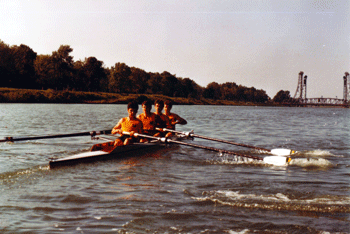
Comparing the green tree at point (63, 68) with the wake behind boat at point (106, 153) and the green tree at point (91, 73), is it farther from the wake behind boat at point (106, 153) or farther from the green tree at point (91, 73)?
the wake behind boat at point (106, 153)

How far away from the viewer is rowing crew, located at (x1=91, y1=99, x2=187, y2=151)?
12616 millimetres

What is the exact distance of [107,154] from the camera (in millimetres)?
11227

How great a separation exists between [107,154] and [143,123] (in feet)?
11.8

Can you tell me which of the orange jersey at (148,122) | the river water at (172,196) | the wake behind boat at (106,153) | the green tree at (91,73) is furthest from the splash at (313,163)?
the green tree at (91,73)

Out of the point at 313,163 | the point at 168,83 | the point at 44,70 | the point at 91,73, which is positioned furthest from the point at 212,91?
the point at 313,163

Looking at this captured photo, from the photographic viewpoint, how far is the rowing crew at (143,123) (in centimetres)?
1262

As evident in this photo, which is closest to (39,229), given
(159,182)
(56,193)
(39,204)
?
(39,204)

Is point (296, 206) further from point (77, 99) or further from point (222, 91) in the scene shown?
point (222, 91)

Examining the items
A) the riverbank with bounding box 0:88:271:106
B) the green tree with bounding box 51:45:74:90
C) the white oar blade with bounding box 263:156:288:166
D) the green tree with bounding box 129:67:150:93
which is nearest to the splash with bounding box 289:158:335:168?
the white oar blade with bounding box 263:156:288:166

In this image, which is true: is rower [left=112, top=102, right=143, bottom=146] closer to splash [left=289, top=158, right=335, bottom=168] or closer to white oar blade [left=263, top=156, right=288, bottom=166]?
white oar blade [left=263, top=156, right=288, bottom=166]

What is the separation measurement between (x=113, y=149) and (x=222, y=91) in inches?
6969

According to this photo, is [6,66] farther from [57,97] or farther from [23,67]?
[57,97]

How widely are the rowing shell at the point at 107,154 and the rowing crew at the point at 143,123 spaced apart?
0.32 m

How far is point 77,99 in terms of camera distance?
8888 centimetres
